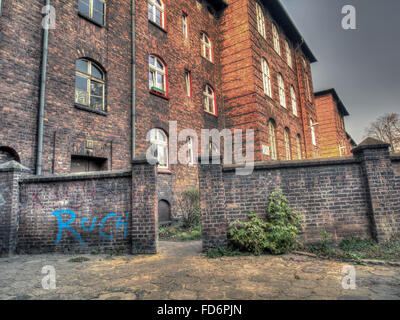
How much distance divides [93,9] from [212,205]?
28.0ft

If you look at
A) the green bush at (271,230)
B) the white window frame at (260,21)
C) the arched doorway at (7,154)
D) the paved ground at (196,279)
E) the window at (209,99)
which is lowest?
the paved ground at (196,279)

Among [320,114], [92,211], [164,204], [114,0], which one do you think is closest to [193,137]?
[164,204]

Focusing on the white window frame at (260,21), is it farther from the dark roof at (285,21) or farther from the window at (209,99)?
the window at (209,99)

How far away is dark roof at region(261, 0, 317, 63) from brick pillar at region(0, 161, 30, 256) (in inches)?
687

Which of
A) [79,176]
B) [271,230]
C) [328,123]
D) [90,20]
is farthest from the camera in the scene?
[328,123]

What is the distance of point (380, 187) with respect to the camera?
17.0ft

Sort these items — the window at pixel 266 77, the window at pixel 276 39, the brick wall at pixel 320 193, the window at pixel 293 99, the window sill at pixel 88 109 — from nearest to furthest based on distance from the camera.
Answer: the brick wall at pixel 320 193, the window sill at pixel 88 109, the window at pixel 266 77, the window at pixel 276 39, the window at pixel 293 99

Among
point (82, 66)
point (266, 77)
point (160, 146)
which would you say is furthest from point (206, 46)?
point (82, 66)

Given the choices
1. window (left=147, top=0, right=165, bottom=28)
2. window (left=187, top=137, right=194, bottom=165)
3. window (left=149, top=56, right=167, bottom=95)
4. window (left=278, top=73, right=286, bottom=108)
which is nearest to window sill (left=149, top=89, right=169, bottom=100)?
window (left=149, top=56, right=167, bottom=95)

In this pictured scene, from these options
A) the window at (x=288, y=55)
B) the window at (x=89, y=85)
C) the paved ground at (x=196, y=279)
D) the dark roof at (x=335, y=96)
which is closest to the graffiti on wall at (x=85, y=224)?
the paved ground at (x=196, y=279)

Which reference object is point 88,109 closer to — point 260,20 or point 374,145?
point 374,145

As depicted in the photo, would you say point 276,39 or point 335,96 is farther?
point 335,96

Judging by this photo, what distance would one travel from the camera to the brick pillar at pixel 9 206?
216 inches
